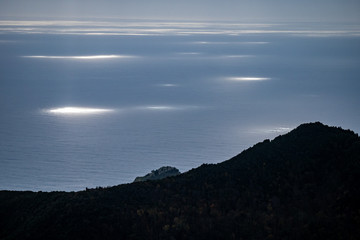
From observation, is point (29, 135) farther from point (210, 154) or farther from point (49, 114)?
point (210, 154)

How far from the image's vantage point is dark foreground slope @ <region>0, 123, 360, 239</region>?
28.1 m

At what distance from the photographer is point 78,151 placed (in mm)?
102125

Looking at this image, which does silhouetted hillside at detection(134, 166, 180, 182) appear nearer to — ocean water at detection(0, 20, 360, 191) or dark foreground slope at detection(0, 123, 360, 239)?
dark foreground slope at detection(0, 123, 360, 239)

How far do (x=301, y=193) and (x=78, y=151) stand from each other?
75.5m

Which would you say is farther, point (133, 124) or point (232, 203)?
point (133, 124)

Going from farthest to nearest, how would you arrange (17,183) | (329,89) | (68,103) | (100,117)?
(329,89) → (68,103) → (100,117) → (17,183)

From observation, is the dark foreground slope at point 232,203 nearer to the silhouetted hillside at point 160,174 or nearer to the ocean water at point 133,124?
the silhouetted hillside at point 160,174

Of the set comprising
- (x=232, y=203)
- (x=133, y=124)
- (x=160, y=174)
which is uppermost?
(x=133, y=124)

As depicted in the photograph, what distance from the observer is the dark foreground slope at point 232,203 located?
28.1 m

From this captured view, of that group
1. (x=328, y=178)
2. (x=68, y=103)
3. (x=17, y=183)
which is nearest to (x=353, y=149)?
(x=328, y=178)

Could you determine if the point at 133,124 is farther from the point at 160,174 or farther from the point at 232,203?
the point at 232,203

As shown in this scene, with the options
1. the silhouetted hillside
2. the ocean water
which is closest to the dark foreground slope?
the silhouetted hillside

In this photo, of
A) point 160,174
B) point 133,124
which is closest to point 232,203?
point 160,174

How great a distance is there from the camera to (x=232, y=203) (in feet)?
105
